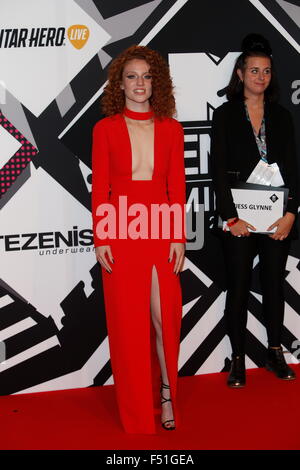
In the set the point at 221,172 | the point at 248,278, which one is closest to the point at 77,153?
the point at 221,172

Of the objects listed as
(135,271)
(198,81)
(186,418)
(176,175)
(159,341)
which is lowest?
(186,418)

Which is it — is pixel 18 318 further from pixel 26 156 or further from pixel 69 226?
pixel 26 156

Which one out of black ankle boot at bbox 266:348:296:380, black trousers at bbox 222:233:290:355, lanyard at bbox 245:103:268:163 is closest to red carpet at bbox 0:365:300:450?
black ankle boot at bbox 266:348:296:380

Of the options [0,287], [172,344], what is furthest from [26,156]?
[172,344]

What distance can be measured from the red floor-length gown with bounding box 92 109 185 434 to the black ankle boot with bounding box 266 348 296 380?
83cm

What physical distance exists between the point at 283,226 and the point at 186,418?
111cm

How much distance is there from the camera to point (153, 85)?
2770 mm

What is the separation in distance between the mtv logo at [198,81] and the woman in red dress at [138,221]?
0.46m

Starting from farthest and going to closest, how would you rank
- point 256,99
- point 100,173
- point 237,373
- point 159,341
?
point 237,373, point 256,99, point 159,341, point 100,173

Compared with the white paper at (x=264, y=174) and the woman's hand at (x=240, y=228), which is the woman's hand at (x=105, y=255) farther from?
the white paper at (x=264, y=174)

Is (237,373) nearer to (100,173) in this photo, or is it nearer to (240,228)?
(240,228)

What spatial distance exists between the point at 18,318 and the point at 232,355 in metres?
1.21

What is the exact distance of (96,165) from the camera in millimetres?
2730

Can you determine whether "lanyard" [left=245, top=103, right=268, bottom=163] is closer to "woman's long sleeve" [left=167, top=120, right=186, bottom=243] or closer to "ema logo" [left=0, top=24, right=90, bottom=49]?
"woman's long sleeve" [left=167, top=120, right=186, bottom=243]
